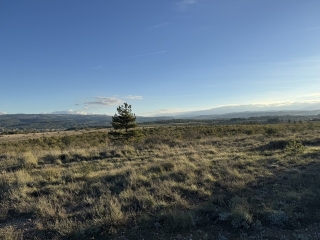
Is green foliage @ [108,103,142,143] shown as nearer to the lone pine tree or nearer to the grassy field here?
the lone pine tree

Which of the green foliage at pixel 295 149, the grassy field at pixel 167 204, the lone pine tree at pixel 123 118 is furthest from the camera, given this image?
the lone pine tree at pixel 123 118

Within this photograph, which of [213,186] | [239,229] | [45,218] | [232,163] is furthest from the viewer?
[232,163]

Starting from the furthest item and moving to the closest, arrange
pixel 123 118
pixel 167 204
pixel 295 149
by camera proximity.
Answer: pixel 123 118 → pixel 295 149 → pixel 167 204

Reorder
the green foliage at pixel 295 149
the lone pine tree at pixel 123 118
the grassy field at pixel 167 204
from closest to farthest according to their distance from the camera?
1. the grassy field at pixel 167 204
2. the green foliage at pixel 295 149
3. the lone pine tree at pixel 123 118

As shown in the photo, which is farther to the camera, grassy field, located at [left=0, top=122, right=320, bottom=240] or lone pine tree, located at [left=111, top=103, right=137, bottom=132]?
lone pine tree, located at [left=111, top=103, right=137, bottom=132]

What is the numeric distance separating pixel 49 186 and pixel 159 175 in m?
3.78

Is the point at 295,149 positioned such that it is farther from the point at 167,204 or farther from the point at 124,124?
the point at 124,124

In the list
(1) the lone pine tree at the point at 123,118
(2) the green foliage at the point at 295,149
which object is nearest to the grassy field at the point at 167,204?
(2) the green foliage at the point at 295,149

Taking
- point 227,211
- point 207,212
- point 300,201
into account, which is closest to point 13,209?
point 207,212

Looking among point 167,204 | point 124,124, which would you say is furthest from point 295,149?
point 124,124

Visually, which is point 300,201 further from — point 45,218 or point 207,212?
point 45,218

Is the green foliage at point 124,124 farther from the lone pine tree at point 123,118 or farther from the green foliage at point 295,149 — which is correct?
the green foliage at point 295,149

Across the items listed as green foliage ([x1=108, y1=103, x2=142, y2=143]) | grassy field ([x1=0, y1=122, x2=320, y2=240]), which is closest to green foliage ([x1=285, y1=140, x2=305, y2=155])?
grassy field ([x1=0, y1=122, x2=320, y2=240])

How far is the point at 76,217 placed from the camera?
5.80m
